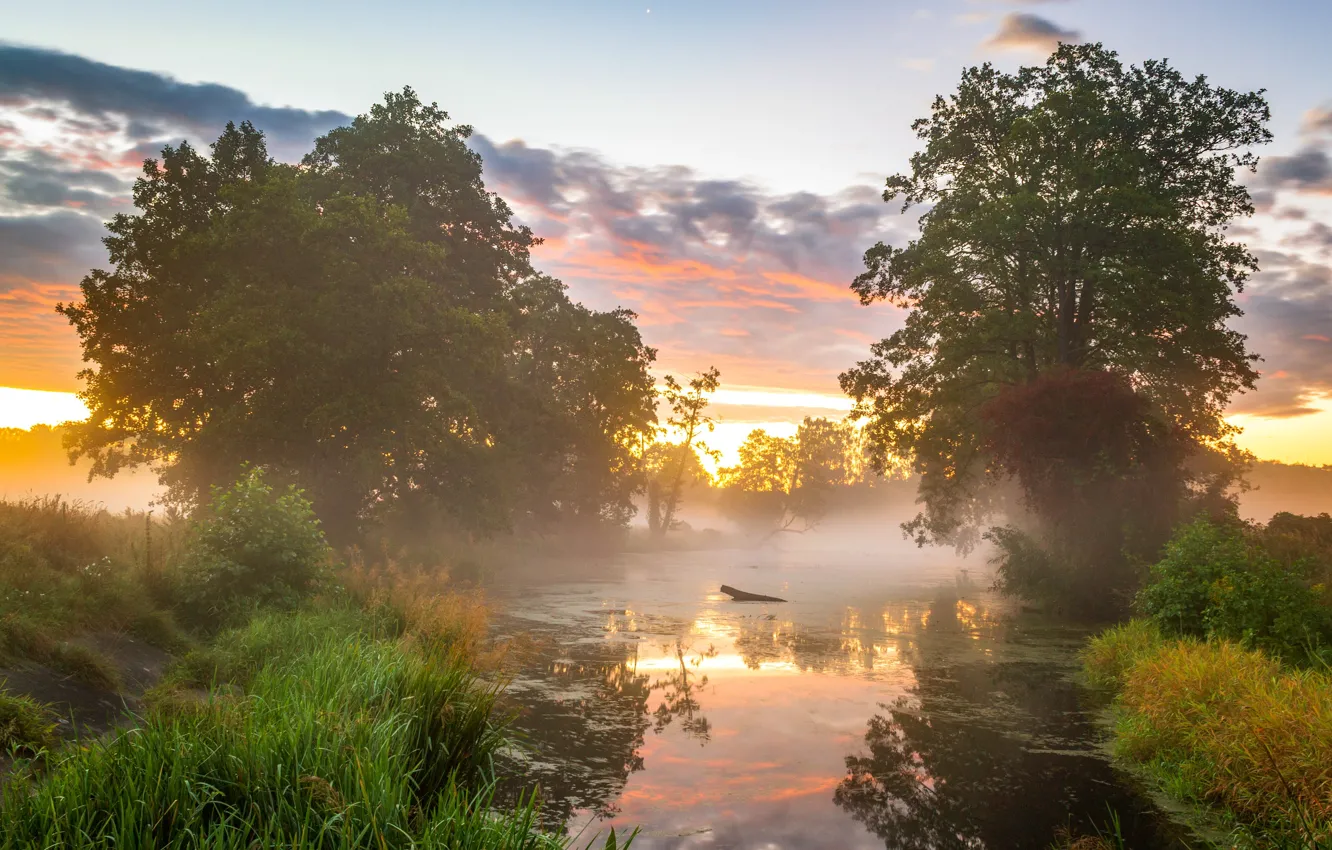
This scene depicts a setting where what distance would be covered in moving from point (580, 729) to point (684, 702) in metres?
2.52

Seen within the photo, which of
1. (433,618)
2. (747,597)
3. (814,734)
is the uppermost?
(433,618)

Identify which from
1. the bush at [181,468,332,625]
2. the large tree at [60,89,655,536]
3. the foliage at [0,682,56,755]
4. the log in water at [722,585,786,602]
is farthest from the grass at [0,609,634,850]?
the log in water at [722,585,786,602]

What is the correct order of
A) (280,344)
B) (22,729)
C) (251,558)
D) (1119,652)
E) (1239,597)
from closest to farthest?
(22,729) < (1239,597) < (251,558) < (1119,652) < (280,344)

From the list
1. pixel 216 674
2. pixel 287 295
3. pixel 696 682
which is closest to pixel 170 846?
pixel 216 674

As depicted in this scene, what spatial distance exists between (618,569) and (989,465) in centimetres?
2338

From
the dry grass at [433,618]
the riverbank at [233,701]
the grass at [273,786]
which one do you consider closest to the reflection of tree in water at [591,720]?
the riverbank at [233,701]

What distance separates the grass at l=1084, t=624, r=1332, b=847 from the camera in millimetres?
7105

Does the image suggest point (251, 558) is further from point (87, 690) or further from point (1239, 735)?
point (1239, 735)

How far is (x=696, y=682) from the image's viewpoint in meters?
14.7

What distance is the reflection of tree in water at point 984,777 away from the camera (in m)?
7.88

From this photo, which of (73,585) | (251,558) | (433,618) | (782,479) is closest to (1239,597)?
(433,618)

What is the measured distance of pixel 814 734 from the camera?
11383 mm

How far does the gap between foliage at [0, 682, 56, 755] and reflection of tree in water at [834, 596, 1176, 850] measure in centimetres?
713

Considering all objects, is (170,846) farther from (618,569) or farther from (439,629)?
(618,569)
